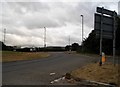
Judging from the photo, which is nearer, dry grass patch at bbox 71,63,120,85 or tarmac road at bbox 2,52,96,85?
dry grass patch at bbox 71,63,120,85

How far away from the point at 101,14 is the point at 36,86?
846 centimetres

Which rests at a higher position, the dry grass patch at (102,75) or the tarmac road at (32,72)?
the dry grass patch at (102,75)

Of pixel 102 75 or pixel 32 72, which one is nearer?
pixel 102 75

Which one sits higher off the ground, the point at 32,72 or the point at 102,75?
the point at 102,75

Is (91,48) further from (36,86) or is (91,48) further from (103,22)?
(36,86)

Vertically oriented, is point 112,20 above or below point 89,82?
above

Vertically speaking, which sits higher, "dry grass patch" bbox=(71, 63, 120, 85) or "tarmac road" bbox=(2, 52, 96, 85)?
"dry grass patch" bbox=(71, 63, 120, 85)

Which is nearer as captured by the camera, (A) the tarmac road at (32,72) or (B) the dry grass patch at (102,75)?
(B) the dry grass patch at (102,75)

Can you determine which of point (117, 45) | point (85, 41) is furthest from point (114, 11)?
point (85, 41)

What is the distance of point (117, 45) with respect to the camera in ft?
153

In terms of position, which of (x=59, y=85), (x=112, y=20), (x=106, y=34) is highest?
(x=112, y=20)

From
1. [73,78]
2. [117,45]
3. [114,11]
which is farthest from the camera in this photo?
[117,45]

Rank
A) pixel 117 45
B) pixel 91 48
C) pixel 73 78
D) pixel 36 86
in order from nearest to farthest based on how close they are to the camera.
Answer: pixel 36 86
pixel 73 78
pixel 117 45
pixel 91 48

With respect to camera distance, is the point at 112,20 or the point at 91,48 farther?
the point at 91,48
